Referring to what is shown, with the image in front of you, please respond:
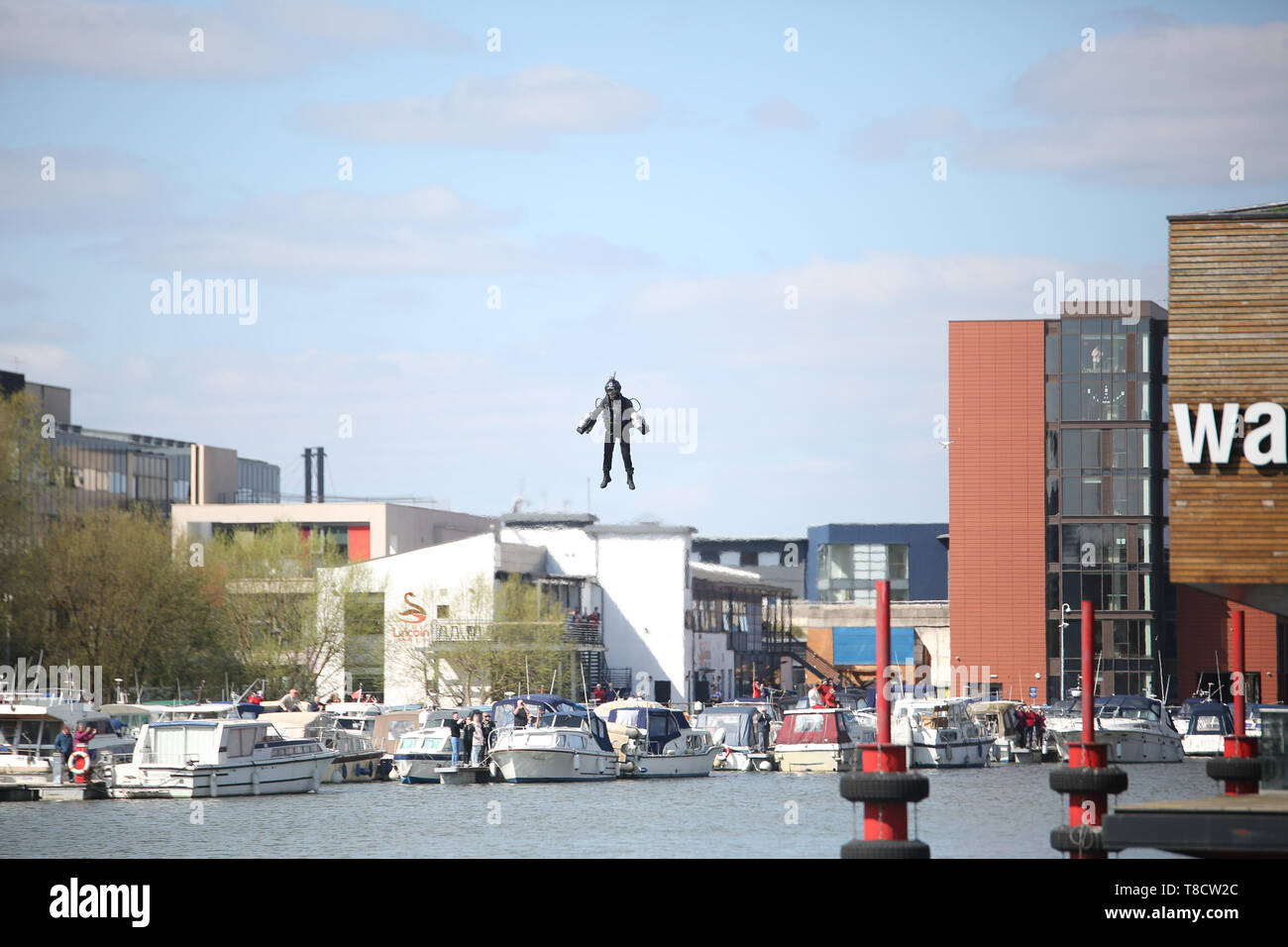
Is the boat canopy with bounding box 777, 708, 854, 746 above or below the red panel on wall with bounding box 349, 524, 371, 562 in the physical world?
below

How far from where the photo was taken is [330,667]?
102438 mm

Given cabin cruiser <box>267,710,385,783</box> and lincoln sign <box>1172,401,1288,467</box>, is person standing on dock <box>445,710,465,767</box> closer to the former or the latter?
cabin cruiser <box>267,710,385,783</box>

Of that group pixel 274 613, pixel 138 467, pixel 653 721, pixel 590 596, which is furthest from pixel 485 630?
pixel 138 467

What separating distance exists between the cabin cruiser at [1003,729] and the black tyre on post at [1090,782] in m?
54.9

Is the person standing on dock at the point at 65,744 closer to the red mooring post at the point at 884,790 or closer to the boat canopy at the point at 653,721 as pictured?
the boat canopy at the point at 653,721

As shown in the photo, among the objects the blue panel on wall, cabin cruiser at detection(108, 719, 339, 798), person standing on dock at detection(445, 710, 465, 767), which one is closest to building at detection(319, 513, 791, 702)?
the blue panel on wall

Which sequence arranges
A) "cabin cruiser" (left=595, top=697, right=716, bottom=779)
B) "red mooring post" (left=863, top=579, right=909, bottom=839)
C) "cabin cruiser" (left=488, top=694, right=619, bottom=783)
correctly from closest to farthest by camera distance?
"red mooring post" (left=863, top=579, right=909, bottom=839)
"cabin cruiser" (left=488, top=694, right=619, bottom=783)
"cabin cruiser" (left=595, top=697, right=716, bottom=779)

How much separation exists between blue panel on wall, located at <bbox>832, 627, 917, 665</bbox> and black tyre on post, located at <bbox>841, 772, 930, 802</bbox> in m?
115

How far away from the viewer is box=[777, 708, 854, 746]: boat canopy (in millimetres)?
71000

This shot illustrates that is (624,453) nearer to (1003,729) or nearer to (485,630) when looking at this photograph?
(1003,729)

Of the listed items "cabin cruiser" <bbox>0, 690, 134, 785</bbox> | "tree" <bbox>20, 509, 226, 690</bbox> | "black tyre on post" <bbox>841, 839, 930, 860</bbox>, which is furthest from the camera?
"tree" <bbox>20, 509, 226, 690</bbox>
